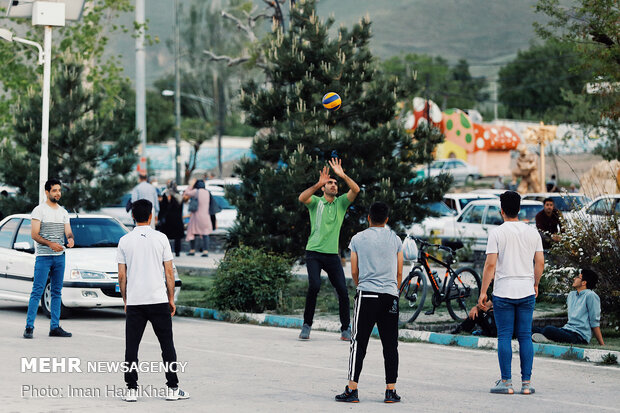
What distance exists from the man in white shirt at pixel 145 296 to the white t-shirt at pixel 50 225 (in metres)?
4.28

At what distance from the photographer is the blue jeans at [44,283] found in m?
12.8

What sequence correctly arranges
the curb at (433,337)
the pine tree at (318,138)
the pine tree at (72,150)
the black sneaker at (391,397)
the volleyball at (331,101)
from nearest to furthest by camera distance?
the black sneaker at (391,397) < the curb at (433,337) < the volleyball at (331,101) < the pine tree at (318,138) < the pine tree at (72,150)

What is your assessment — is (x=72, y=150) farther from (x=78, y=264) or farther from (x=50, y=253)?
(x=50, y=253)

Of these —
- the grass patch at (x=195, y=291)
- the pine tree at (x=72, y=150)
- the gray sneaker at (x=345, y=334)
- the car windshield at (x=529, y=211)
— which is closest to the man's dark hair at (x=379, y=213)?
the gray sneaker at (x=345, y=334)

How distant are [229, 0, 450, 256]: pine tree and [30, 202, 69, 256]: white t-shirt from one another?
17.5 ft

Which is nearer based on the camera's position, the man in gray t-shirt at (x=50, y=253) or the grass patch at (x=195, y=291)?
the man in gray t-shirt at (x=50, y=253)

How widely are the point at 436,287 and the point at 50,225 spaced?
18.1ft

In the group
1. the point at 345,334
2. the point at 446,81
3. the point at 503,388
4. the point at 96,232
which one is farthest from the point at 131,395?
the point at 446,81

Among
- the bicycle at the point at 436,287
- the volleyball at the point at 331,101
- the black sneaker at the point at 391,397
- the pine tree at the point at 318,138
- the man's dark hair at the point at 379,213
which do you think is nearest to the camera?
the black sneaker at the point at 391,397

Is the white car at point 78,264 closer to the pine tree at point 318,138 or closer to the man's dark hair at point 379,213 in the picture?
the pine tree at point 318,138

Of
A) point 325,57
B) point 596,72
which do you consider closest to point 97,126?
point 325,57

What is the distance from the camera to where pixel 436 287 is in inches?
585

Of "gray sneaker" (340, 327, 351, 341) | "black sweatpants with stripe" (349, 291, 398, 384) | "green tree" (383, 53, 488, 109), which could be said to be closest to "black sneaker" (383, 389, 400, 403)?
"black sweatpants with stripe" (349, 291, 398, 384)

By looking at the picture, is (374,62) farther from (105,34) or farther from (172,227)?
(105,34)
